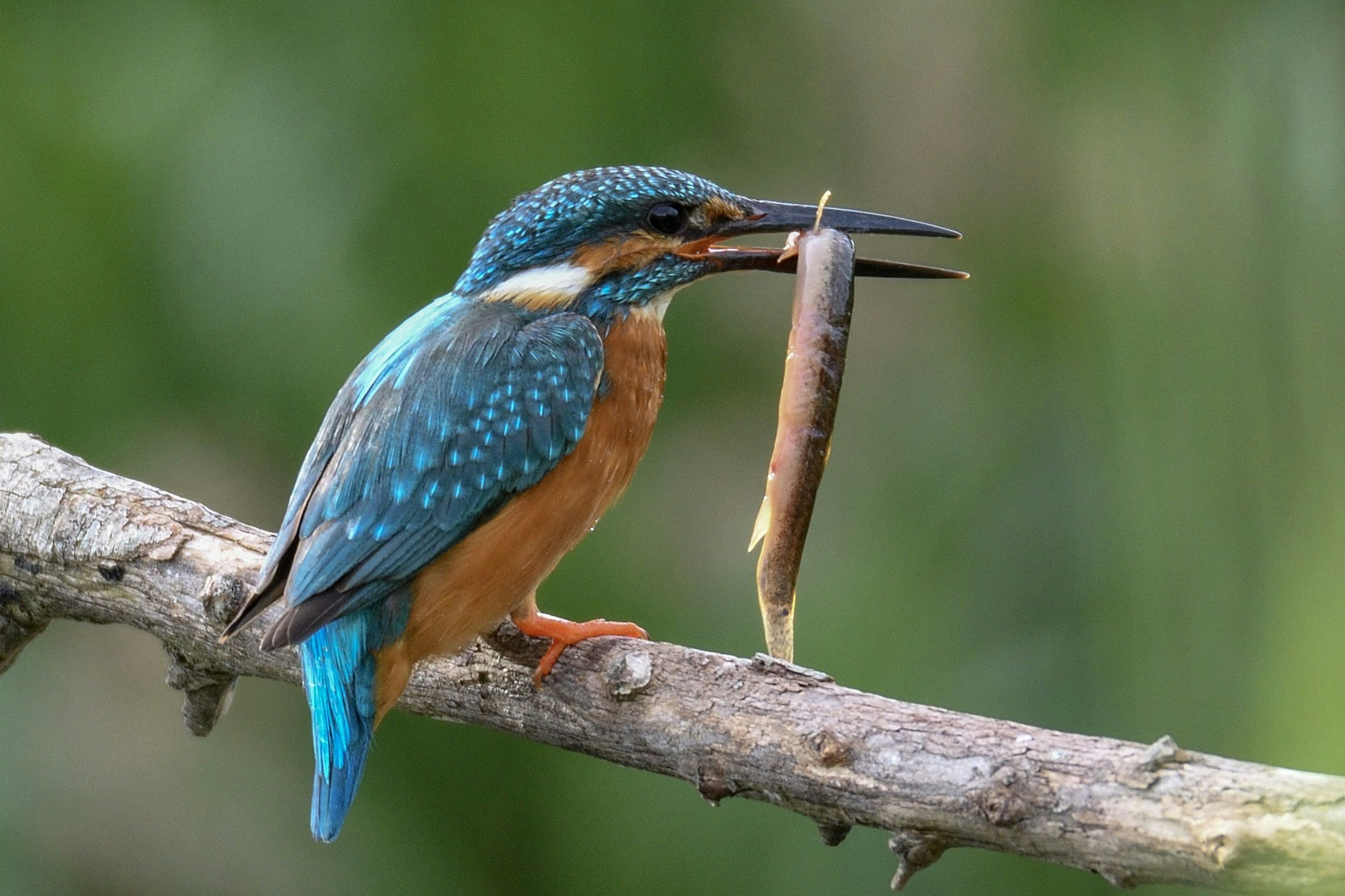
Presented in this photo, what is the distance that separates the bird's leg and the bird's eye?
2.40ft

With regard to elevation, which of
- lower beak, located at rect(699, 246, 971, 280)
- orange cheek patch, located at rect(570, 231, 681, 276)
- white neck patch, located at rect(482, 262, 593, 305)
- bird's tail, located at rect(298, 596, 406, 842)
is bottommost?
bird's tail, located at rect(298, 596, 406, 842)

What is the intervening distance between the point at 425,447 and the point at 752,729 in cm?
75

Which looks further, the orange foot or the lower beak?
the lower beak

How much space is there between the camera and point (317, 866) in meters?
3.04

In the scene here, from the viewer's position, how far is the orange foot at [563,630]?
2.23 metres

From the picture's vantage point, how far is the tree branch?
1413mm

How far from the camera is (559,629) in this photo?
2.29m

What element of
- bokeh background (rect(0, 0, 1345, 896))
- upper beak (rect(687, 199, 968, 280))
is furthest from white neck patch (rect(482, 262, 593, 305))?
bokeh background (rect(0, 0, 1345, 896))

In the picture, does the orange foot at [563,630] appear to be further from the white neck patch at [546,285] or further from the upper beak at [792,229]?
the upper beak at [792,229]

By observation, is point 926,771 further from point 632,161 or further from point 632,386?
point 632,161

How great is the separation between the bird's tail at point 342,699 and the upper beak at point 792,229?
895 millimetres

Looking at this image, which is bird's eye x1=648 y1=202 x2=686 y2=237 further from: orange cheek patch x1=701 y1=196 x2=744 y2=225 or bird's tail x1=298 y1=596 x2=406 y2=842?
bird's tail x1=298 y1=596 x2=406 y2=842

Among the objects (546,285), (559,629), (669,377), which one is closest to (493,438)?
(559,629)

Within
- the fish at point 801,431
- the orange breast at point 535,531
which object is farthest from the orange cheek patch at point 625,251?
the fish at point 801,431
